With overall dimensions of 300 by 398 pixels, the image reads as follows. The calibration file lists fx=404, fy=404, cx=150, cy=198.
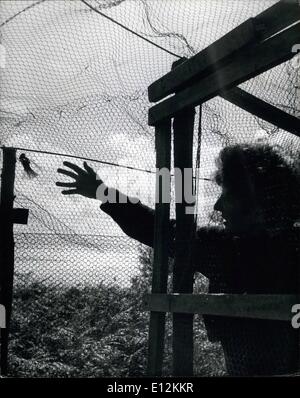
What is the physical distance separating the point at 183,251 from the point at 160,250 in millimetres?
163

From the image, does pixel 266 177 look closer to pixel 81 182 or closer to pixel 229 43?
pixel 229 43

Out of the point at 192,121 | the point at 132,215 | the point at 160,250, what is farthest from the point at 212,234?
the point at 192,121

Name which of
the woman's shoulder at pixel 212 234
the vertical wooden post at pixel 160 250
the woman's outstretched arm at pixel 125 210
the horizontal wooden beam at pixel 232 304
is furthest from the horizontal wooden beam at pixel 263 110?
the horizontal wooden beam at pixel 232 304

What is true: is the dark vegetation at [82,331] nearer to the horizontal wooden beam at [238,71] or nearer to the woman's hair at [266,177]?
the woman's hair at [266,177]

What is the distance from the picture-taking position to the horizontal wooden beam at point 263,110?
2.95 m

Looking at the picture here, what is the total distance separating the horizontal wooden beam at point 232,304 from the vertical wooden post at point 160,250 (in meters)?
0.11

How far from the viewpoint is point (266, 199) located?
276cm

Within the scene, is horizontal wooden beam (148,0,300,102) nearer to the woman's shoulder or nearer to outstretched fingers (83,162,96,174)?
outstretched fingers (83,162,96,174)

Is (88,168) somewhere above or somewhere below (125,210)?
above

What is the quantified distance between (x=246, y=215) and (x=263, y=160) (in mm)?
449

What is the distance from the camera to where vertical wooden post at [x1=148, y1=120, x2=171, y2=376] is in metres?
2.70

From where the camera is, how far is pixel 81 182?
3031 millimetres


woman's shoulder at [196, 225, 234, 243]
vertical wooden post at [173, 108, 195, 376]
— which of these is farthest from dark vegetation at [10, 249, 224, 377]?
vertical wooden post at [173, 108, 195, 376]
